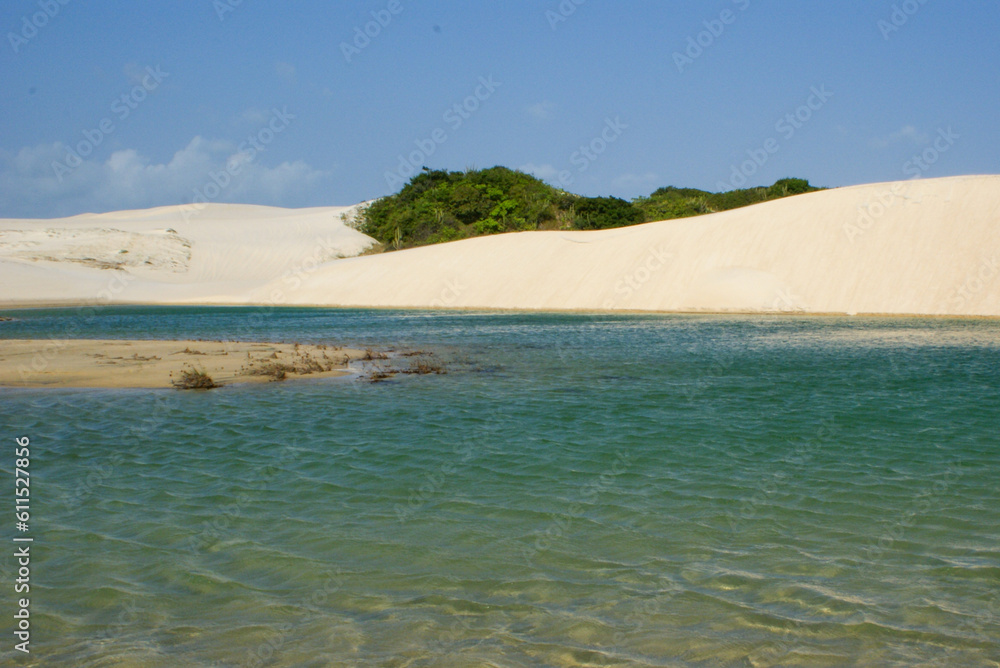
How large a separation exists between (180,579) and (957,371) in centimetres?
1488

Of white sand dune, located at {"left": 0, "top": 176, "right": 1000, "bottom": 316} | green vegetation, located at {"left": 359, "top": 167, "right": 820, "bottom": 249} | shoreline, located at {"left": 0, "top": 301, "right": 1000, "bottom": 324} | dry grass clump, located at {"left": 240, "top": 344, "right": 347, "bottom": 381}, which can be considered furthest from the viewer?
green vegetation, located at {"left": 359, "top": 167, "right": 820, "bottom": 249}

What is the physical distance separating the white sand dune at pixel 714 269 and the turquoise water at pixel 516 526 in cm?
2381

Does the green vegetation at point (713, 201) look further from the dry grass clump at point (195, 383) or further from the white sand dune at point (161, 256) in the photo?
the dry grass clump at point (195, 383)

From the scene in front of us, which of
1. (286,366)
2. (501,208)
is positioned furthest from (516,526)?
(501,208)

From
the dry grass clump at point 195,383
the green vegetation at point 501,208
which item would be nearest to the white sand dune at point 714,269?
the green vegetation at point 501,208

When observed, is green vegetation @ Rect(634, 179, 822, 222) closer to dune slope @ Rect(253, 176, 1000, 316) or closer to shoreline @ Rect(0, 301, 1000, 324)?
dune slope @ Rect(253, 176, 1000, 316)

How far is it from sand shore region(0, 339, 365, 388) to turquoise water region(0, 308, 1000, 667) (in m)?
1.69

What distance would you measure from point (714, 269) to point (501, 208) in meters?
34.8

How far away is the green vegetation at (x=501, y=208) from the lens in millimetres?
68250

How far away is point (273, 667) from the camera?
172 inches

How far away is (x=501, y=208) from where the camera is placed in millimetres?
73875

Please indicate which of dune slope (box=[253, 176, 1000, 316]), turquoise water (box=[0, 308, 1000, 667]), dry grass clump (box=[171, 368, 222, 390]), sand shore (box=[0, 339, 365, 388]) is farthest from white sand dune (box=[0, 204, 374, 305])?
turquoise water (box=[0, 308, 1000, 667])

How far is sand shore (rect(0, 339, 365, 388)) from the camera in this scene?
15.8 m

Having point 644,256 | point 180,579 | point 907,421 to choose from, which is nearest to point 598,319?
point 644,256
